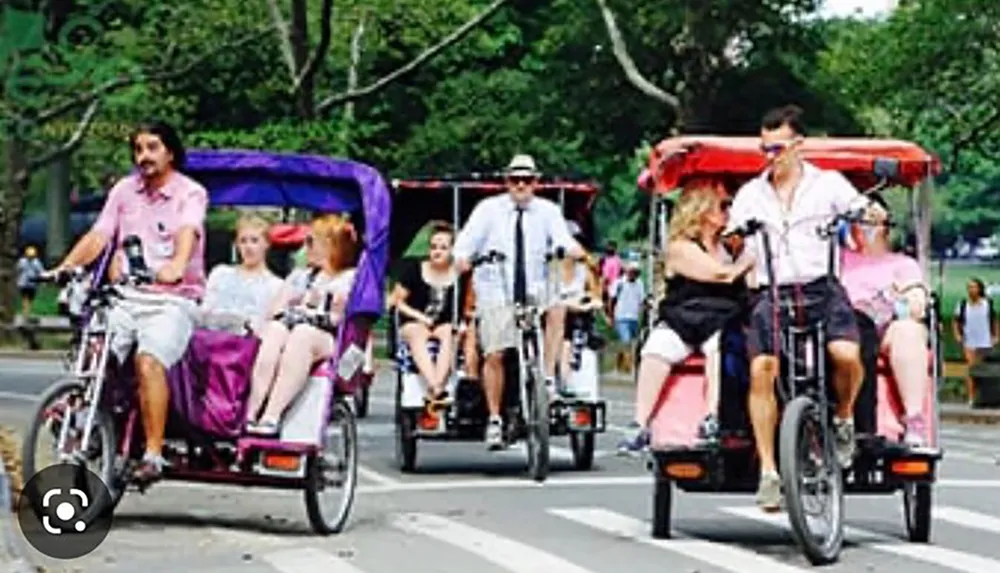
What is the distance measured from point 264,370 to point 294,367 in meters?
0.16

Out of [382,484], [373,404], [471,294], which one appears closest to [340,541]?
[382,484]

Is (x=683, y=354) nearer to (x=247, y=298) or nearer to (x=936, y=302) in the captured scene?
(x=936, y=302)

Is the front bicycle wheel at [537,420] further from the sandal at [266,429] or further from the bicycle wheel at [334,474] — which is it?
the sandal at [266,429]

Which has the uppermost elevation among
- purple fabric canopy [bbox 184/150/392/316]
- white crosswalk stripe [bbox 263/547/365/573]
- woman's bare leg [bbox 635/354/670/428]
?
purple fabric canopy [bbox 184/150/392/316]

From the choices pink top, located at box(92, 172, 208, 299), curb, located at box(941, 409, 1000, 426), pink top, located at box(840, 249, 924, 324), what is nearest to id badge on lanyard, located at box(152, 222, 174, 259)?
pink top, located at box(92, 172, 208, 299)

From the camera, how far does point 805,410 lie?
13453mm

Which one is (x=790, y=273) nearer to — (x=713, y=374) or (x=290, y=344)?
(x=713, y=374)

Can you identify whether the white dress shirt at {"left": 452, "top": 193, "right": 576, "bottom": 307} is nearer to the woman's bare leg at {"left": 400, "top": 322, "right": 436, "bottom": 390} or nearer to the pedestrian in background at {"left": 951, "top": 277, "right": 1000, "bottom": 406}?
the woman's bare leg at {"left": 400, "top": 322, "right": 436, "bottom": 390}

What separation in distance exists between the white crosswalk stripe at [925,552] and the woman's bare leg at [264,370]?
2921 millimetres

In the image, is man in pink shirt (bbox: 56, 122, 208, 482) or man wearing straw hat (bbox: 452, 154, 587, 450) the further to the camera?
man wearing straw hat (bbox: 452, 154, 587, 450)

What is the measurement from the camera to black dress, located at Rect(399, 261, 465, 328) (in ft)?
67.1

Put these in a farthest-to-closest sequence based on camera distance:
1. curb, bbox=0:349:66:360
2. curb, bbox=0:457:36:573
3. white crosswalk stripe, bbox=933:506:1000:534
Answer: curb, bbox=0:349:66:360, white crosswalk stripe, bbox=933:506:1000:534, curb, bbox=0:457:36:573

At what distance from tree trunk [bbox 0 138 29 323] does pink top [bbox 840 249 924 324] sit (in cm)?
3233

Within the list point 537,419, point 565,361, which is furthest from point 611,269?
point 537,419
